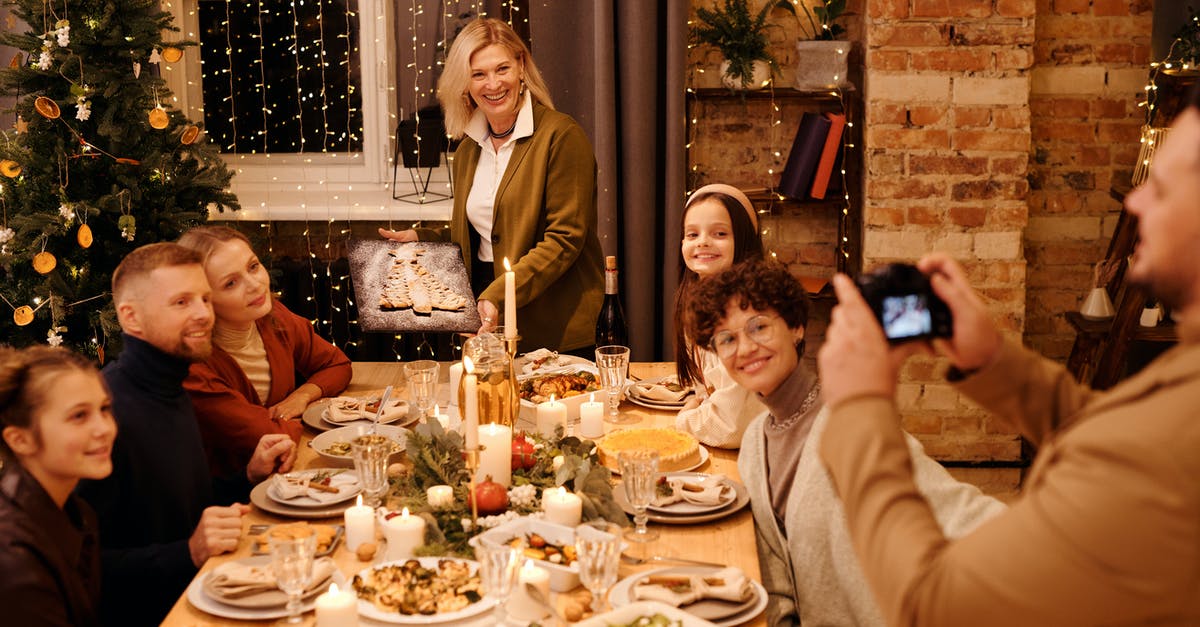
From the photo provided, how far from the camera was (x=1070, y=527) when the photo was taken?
3.22 ft

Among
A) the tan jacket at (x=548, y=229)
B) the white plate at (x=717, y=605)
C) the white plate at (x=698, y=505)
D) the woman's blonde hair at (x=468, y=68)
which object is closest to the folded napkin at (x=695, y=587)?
the white plate at (x=717, y=605)

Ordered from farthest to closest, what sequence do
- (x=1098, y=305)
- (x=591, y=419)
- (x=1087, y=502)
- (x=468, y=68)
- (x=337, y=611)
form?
1. (x=1098, y=305)
2. (x=468, y=68)
3. (x=591, y=419)
4. (x=337, y=611)
5. (x=1087, y=502)

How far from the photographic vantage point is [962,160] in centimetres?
398

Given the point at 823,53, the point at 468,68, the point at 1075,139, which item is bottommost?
the point at 1075,139

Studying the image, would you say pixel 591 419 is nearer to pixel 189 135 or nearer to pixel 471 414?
pixel 471 414

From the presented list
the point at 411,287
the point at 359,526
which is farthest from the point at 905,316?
the point at 411,287

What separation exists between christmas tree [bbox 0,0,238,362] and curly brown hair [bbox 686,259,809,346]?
2063 millimetres

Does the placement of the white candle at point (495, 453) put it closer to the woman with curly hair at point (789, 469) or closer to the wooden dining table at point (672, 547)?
the wooden dining table at point (672, 547)

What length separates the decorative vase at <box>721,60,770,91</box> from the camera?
414 cm

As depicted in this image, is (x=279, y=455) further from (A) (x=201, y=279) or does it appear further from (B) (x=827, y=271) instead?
(B) (x=827, y=271)

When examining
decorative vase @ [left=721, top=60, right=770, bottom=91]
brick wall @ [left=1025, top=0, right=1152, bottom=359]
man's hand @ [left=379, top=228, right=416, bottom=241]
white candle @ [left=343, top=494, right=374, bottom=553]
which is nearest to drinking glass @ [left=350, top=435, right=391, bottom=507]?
white candle @ [left=343, top=494, right=374, bottom=553]

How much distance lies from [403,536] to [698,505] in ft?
1.83

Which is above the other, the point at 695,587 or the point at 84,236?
the point at 84,236

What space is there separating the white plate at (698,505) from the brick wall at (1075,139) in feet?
8.43
